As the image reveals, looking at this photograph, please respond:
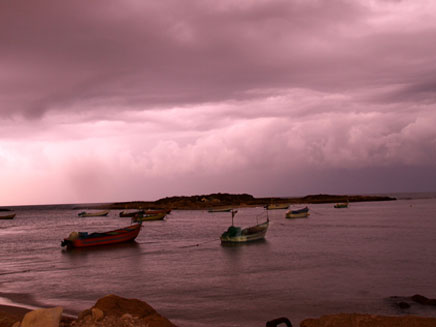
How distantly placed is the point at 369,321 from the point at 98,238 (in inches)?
1501

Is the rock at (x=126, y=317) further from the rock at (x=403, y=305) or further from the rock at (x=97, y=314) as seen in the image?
the rock at (x=403, y=305)

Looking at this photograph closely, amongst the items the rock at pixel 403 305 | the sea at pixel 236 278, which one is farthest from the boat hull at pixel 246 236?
the rock at pixel 403 305

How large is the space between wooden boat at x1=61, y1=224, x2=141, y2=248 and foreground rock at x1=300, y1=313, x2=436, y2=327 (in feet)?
121

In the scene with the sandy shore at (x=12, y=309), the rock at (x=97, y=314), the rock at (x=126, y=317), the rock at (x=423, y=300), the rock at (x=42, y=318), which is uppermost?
the rock at (x=42, y=318)

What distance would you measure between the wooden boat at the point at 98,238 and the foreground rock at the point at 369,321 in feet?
121

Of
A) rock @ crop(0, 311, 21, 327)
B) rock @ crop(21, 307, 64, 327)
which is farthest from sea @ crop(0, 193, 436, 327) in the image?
rock @ crop(21, 307, 64, 327)

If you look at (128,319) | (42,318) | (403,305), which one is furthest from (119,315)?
(403,305)

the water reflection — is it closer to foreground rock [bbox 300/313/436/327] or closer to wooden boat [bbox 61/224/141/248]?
wooden boat [bbox 61/224/141/248]

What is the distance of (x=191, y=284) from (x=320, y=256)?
13.7 m

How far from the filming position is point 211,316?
15781mm

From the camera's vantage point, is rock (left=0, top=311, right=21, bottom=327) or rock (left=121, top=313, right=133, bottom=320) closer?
rock (left=121, top=313, right=133, bottom=320)

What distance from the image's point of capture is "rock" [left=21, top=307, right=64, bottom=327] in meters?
9.13

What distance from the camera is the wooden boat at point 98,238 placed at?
4188 cm

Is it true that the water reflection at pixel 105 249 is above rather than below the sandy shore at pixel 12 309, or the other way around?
below
